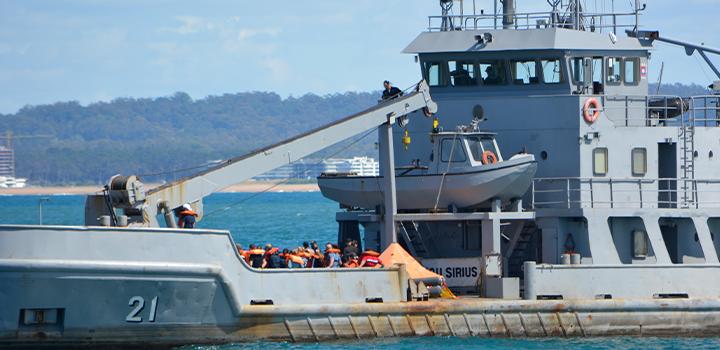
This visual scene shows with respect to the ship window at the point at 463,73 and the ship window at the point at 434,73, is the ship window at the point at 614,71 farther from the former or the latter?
the ship window at the point at 434,73

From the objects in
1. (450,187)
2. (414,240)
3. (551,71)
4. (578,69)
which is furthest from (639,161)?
(414,240)

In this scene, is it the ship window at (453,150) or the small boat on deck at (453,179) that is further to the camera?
the ship window at (453,150)

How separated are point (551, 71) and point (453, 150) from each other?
8.51ft

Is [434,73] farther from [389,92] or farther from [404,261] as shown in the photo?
[404,261]

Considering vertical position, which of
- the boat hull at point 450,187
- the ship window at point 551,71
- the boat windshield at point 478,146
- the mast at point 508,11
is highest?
the mast at point 508,11

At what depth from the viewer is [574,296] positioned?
2305cm

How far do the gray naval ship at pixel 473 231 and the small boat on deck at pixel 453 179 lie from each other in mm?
56

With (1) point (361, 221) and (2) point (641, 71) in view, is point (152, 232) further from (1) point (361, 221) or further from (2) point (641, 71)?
(2) point (641, 71)

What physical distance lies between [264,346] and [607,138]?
7.62 metres

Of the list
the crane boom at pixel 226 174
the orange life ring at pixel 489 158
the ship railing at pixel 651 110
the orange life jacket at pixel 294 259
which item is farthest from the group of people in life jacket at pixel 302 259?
the ship railing at pixel 651 110

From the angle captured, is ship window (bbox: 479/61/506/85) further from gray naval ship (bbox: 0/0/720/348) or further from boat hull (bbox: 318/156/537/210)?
boat hull (bbox: 318/156/537/210)

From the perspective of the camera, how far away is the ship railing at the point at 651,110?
25484 mm

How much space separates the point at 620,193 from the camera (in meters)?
25.0

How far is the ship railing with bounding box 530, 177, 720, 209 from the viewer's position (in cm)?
2458
